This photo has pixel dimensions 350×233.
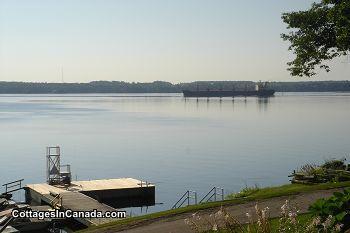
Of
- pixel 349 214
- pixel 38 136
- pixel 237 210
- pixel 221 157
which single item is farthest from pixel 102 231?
pixel 38 136

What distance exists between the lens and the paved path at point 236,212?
A: 710 inches

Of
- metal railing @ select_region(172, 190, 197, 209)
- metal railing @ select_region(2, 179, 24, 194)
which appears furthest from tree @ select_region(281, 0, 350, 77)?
metal railing @ select_region(2, 179, 24, 194)

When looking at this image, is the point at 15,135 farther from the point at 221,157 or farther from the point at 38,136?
the point at 221,157

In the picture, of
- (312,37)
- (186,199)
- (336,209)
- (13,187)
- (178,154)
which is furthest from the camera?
(178,154)

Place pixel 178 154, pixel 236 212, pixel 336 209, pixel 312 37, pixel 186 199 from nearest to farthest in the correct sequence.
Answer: pixel 336 209, pixel 236 212, pixel 312 37, pixel 186 199, pixel 178 154

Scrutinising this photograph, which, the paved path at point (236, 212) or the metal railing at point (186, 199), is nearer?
the paved path at point (236, 212)

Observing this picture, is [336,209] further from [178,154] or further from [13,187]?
[178,154]

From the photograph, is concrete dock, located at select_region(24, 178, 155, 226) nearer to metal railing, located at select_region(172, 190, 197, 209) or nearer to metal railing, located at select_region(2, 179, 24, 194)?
metal railing, located at select_region(2, 179, 24, 194)

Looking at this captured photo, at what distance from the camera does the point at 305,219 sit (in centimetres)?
1648

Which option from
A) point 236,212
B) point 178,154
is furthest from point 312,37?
point 178,154

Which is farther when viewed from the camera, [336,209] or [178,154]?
[178,154]

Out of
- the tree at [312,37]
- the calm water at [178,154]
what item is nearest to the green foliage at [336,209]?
the tree at [312,37]

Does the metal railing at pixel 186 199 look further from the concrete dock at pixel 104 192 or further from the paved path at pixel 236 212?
the paved path at pixel 236 212

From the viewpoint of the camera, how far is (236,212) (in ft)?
63.7
